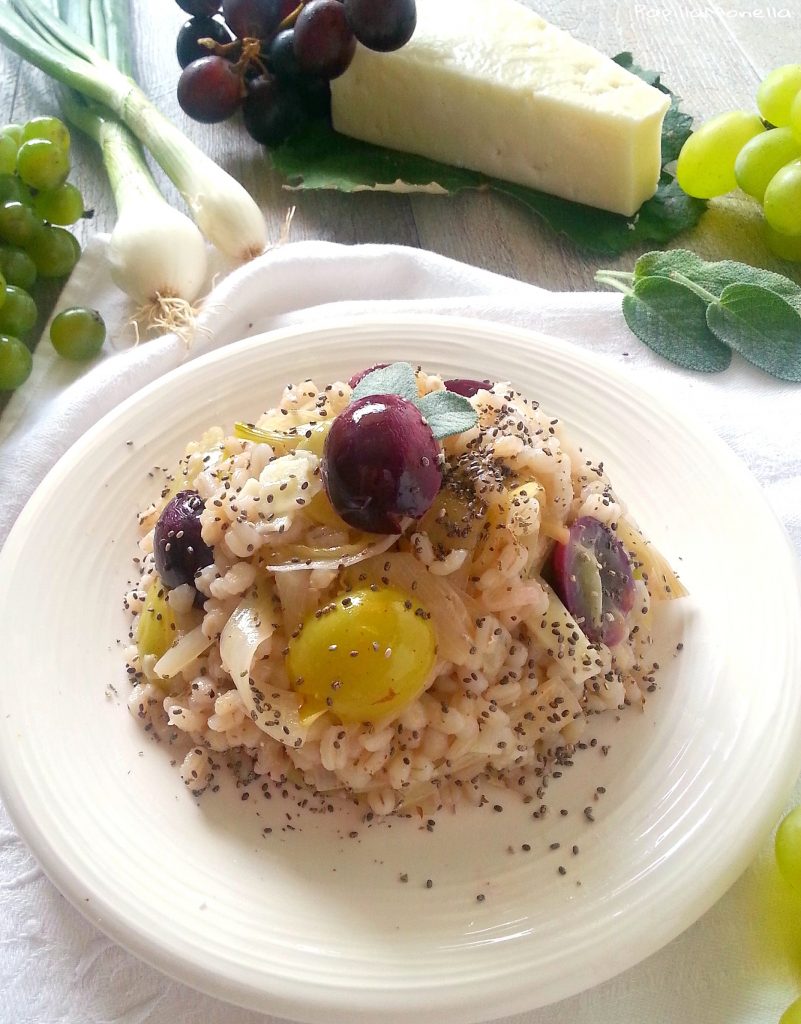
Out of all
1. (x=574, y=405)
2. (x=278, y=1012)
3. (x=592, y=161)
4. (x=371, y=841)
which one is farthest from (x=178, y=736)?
(x=592, y=161)

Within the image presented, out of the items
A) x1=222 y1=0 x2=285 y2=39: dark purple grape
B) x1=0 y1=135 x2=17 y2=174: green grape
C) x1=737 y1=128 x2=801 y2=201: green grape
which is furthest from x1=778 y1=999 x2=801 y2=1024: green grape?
x1=222 y1=0 x2=285 y2=39: dark purple grape

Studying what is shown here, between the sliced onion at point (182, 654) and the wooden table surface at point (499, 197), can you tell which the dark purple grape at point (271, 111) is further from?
the sliced onion at point (182, 654)

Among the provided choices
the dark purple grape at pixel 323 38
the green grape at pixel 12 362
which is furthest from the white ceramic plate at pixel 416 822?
the dark purple grape at pixel 323 38

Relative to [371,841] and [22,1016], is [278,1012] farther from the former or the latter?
[22,1016]

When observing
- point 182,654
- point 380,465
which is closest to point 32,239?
point 182,654

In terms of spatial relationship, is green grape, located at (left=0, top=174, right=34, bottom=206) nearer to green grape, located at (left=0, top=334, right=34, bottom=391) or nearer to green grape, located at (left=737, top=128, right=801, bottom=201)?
green grape, located at (left=0, top=334, right=34, bottom=391)

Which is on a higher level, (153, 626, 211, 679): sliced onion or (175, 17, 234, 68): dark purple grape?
(175, 17, 234, 68): dark purple grape
